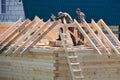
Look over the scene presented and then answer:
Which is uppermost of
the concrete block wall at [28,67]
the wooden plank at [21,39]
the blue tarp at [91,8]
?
the blue tarp at [91,8]

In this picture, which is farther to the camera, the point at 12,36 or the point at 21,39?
the point at 12,36

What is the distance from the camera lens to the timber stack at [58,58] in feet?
37.1

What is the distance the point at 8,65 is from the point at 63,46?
232 centimetres

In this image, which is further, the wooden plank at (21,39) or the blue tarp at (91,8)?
the blue tarp at (91,8)

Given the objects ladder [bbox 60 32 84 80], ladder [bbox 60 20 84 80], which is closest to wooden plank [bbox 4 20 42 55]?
ladder [bbox 60 20 84 80]

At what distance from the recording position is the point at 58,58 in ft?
37.0

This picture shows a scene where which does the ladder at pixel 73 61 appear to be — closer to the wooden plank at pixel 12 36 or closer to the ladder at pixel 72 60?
the ladder at pixel 72 60

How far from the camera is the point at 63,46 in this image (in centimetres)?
1162

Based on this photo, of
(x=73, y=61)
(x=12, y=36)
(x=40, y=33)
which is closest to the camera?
(x=73, y=61)

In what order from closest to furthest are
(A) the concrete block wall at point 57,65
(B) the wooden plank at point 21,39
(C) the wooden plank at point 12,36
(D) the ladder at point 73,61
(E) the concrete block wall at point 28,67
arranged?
1. (D) the ladder at point 73,61
2. (A) the concrete block wall at point 57,65
3. (E) the concrete block wall at point 28,67
4. (B) the wooden plank at point 21,39
5. (C) the wooden plank at point 12,36

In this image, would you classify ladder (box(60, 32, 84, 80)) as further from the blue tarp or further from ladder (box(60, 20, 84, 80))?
the blue tarp

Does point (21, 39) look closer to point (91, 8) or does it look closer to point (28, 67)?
point (28, 67)

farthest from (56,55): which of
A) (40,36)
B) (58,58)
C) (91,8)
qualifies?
(91,8)

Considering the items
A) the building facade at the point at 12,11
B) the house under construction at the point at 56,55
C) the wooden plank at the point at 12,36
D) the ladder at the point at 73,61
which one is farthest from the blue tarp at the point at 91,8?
the ladder at the point at 73,61
